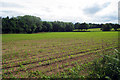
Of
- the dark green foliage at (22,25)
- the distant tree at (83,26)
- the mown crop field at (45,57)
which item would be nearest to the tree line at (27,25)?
the dark green foliage at (22,25)

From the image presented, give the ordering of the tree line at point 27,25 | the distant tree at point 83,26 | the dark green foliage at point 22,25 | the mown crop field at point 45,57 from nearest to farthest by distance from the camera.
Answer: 1. the mown crop field at point 45,57
2. the dark green foliage at point 22,25
3. the tree line at point 27,25
4. the distant tree at point 83,26

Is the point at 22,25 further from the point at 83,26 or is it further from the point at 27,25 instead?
the point at 83,26

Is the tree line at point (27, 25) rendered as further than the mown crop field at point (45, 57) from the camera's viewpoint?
Yes

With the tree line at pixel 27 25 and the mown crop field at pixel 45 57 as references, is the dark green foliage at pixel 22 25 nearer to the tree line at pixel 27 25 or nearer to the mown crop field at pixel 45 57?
the tree line at pixel 27 25

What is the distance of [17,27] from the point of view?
2724 inches

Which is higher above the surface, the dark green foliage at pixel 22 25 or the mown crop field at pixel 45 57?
the dark green foliage at pixel 22 25

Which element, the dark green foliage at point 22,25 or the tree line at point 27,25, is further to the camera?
the tree line at point 27,25

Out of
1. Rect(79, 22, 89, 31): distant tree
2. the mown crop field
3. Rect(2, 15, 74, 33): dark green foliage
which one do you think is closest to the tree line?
Rect(2, 15, 74, 33): dark green foliage

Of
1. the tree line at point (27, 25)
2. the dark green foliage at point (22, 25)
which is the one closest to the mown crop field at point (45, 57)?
the dark green foliage at point (22, 25)

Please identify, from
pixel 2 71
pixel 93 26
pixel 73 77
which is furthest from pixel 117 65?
pixel 93 26

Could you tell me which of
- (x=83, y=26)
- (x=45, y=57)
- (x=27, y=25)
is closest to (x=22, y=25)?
(x=27, y=25)

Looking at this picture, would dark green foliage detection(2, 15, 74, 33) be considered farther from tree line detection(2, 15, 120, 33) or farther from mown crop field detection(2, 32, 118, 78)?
mown crop field detection(2, 32, 118, 78)

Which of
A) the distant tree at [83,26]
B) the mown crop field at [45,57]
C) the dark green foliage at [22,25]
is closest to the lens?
the mown crop field at [45,57]

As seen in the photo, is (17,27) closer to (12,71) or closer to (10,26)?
(10,26)
